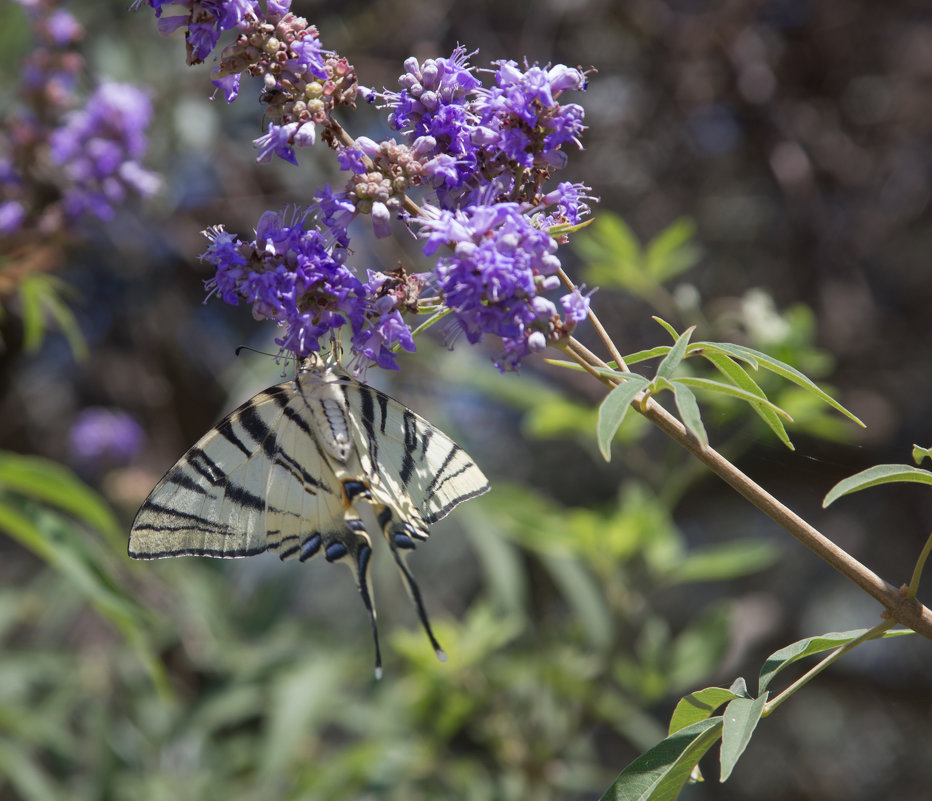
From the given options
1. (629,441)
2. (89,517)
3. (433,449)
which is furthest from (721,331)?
(89,517)

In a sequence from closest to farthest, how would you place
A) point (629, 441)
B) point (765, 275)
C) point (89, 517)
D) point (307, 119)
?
point (307, 119) < point (89, 517) < point (629, 441) < point (765, 275)

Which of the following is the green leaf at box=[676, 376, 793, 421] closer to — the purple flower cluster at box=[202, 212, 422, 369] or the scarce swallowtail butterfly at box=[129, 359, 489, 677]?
the purple flower cluster at box=[202, 212, 422, 369]

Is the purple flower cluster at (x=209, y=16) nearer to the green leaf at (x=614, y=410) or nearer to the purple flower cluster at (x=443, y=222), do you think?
the purple flower cluster at (x=443, y=222)

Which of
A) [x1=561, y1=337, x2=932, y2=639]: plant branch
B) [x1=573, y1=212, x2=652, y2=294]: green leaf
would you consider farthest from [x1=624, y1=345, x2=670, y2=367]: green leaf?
[x1=573, y1=212, x2=652, y2=294]: green leaf

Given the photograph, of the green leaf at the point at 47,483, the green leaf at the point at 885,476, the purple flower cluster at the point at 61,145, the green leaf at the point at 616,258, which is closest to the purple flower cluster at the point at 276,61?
the green leaf at the point at 885,476

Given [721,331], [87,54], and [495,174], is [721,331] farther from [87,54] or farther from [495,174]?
[87,54]

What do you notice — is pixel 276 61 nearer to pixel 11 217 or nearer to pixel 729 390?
pixel 729 390

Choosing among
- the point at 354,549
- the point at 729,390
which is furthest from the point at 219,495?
the point at 729,390
